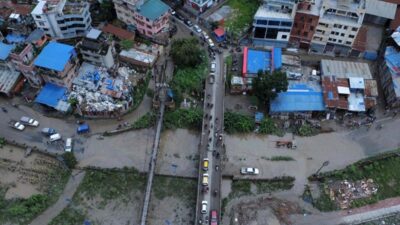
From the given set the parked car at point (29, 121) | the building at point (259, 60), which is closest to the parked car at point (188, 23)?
the building at point (259, 60)

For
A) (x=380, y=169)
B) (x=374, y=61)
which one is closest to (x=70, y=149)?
(x=380, y=169)

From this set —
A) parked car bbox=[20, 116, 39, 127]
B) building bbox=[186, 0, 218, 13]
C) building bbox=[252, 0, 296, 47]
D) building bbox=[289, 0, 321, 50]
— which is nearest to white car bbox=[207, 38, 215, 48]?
building bbox=[186, 0, 218, 13]

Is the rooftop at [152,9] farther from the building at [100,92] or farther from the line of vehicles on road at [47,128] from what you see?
the line of vehicles on road at [47,128]

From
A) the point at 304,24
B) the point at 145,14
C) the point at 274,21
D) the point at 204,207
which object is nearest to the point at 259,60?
the point at 274,21

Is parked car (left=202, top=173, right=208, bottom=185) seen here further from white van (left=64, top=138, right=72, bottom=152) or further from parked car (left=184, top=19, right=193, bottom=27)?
parked car (left=184, top=19, right=193, bottom=27)

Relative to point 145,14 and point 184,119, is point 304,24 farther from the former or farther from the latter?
point 145,14
